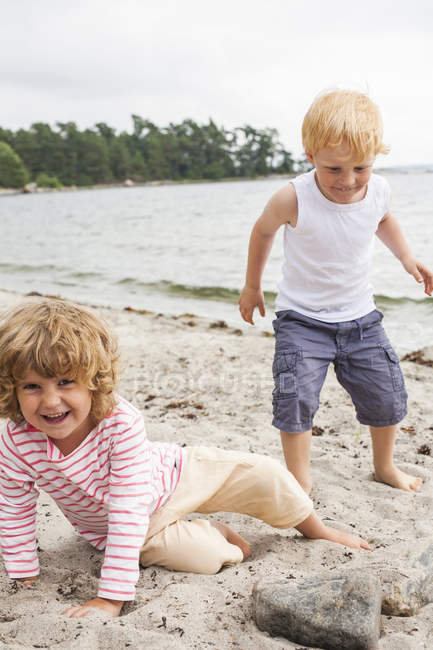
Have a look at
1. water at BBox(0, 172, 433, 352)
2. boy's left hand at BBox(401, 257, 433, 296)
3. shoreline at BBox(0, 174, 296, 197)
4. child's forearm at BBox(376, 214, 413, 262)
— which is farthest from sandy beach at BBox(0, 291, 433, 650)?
shoreline at BBox(0, 174, 296, 197)

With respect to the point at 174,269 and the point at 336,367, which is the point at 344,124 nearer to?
the point at 336,367

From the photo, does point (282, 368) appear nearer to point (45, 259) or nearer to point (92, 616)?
point (92, 616)

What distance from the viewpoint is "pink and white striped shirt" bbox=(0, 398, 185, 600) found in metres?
2.09

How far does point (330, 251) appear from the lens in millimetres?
2830

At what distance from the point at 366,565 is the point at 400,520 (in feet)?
1.85

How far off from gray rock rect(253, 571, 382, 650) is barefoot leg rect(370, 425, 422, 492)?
3.81ft

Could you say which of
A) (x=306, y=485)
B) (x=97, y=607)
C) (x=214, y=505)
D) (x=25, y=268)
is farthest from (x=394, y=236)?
(x=25, y=268)

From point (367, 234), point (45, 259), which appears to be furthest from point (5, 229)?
point (367, 234)

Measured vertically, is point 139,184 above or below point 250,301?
above

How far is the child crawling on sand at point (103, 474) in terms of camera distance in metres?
1.98

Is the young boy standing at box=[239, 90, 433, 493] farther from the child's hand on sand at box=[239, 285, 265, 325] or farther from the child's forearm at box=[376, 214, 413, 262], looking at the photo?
the child's hand on sand at box=[239, 285, 265, 325]

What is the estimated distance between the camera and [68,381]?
2.02 meters

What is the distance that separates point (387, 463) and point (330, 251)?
3.70ft

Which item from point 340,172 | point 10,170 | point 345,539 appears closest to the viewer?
point 345,539
